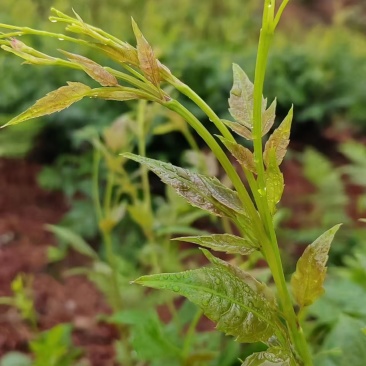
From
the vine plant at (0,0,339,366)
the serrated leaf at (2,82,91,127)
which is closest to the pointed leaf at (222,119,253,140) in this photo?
the vine plant at (0,0,339,366)

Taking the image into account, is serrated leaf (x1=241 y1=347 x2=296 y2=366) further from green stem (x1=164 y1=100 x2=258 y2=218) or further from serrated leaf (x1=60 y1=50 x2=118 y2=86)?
serrated leaf (x1=60 y1=50 x2=118 y2=86)

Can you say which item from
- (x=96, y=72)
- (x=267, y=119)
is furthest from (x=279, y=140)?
(x=96, y=72)

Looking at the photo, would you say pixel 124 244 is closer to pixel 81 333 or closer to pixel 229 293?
pixel 81 333

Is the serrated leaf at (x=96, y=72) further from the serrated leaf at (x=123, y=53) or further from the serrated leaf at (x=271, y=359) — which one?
the serrated leaf at (x=271, y=359)

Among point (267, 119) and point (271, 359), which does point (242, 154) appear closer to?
point (267, 119)

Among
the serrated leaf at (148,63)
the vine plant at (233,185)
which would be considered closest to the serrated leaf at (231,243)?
the vine plant at (233,185)

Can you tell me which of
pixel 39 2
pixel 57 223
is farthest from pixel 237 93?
pixel 39 2
